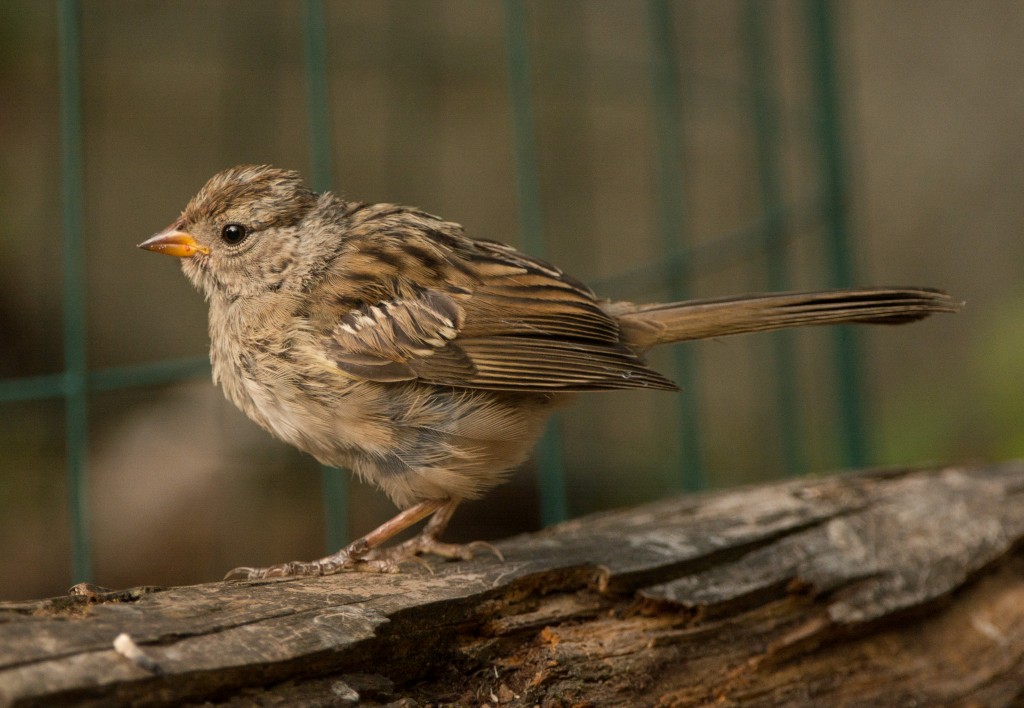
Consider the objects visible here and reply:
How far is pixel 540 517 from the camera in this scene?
6852 mm

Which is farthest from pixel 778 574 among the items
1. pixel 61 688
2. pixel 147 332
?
pixel 147 332

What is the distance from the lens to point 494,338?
12.7 ft

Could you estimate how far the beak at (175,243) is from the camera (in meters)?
4.02

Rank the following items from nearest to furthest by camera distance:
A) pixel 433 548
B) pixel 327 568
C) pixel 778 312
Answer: pixel 327 568, pixel 433 548, pixel 778 312

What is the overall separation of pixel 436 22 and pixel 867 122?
3396 mm

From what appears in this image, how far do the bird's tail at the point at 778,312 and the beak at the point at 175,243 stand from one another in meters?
1.44

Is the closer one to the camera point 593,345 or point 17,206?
point 593,345

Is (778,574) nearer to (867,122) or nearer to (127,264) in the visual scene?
(127,264)

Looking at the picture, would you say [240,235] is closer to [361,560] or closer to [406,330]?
[406,330]

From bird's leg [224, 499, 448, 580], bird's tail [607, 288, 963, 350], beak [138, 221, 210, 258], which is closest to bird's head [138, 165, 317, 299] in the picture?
beak [138, 221, 210, 258]

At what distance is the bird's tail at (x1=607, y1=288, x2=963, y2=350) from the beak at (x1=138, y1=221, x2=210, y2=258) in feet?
4.72

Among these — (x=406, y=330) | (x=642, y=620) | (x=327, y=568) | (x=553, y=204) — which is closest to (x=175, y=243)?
(x=406, y=330)

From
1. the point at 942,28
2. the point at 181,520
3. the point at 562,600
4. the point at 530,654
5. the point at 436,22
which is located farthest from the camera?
the point at 942,28

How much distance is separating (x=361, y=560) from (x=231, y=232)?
4.02 ft
